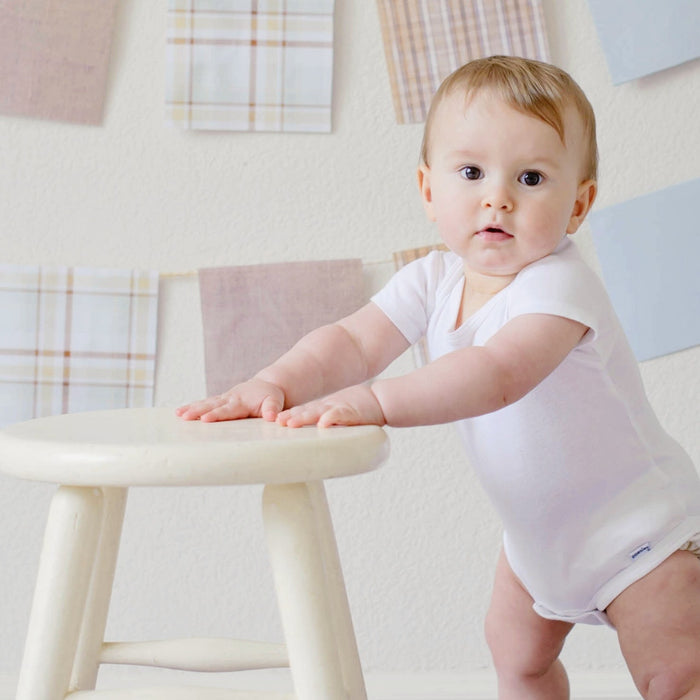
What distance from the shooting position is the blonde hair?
775mm

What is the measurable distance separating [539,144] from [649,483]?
0.29 m

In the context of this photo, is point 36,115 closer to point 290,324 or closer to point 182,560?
point 290,324

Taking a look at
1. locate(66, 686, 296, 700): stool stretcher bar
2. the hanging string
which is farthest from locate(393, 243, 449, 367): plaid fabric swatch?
locate(66, 686, 296, 700): stool stretcher bar

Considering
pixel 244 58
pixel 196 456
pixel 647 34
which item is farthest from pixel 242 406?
pixel 647 34

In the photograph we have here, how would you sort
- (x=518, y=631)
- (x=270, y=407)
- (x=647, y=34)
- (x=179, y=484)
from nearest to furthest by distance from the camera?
(x=179, y=484) → (x=270, y=407) → (x=518, y=631) → (x=647, y=34)

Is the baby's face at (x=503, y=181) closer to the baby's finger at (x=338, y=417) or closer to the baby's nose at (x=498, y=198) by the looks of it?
the baby's nose at (x=498, y=198)

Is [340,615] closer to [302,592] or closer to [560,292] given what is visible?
[302,592]

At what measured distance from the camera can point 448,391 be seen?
0.67 m

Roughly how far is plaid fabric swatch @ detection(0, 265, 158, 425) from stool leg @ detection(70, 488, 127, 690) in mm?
416

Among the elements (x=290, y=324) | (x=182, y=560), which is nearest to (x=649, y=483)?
→ (x=290, y=324)

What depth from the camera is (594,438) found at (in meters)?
0.82

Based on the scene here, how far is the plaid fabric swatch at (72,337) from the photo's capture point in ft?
4.10

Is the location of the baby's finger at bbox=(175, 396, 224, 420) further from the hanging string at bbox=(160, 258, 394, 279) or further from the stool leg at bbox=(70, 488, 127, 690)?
the hanging string at bbox=(160, 258, 394, 279)

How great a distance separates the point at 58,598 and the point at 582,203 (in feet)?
1.65
